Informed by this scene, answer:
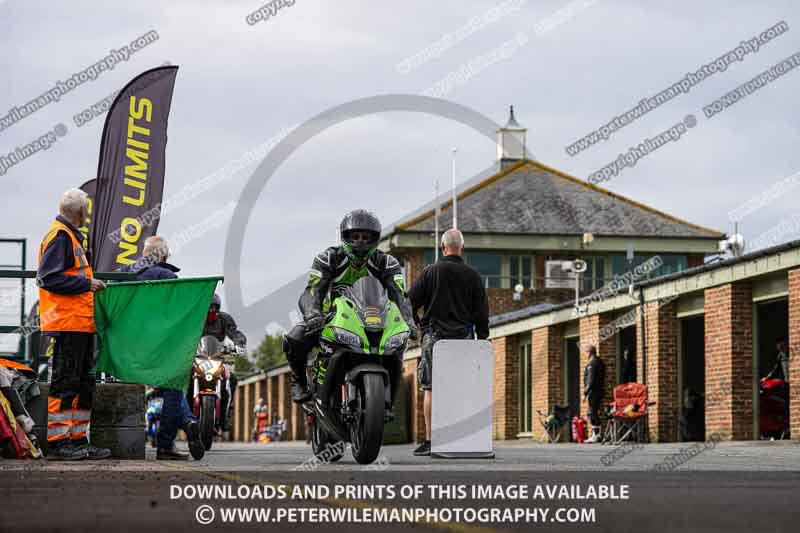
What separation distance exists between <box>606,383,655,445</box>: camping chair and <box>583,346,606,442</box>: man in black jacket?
362mm

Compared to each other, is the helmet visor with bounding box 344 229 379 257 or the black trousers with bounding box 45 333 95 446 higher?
the helmet visor with bounding box 344 229 379 257

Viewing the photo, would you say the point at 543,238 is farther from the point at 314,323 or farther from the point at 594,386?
the point at 314,323

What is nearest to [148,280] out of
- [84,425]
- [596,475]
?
[84,425]

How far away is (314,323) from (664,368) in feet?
58.5

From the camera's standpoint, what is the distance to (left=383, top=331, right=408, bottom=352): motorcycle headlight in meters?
10.8

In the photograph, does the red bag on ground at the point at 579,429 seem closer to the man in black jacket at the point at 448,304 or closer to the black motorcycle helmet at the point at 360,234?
the man in black jacket at the point at 448,304

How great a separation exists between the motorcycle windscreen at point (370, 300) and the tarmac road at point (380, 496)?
1097 millimetres

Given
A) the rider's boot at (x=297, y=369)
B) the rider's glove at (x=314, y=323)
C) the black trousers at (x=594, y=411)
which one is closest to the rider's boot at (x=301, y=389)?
the rider's boot at (x=297, y=369)

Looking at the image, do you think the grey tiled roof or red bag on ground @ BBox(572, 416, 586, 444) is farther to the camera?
the grey tiled roof

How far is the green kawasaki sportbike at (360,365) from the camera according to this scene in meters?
10.5

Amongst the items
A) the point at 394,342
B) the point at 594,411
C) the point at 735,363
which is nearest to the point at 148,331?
the point at 394,342

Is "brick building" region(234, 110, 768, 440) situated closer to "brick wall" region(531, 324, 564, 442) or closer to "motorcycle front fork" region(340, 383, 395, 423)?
"brick wall" region(531, 324, 564, 442)

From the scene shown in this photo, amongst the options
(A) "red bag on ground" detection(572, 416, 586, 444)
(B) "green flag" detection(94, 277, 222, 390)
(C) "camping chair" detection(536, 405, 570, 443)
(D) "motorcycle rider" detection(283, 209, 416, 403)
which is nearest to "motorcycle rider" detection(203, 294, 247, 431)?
(B) "green flag" detection(94, 277, 222, 390)

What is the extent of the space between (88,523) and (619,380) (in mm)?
26082
